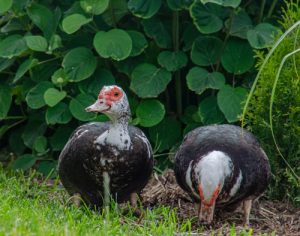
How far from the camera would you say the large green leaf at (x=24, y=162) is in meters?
6.44

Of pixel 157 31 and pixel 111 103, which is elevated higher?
pixel 157 31

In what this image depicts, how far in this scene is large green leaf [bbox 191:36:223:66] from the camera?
239 inches

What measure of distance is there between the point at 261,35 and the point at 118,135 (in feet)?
5.35

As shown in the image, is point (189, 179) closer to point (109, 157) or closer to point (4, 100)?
point (109, 157)

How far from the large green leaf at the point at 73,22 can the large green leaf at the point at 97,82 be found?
1.59 ft

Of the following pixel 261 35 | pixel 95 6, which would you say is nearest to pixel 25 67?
pixel 95 6

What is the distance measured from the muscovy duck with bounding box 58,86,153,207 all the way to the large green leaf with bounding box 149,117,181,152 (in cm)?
116

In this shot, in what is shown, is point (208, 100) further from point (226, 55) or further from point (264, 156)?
point (264, 156)

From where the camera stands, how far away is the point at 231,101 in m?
5.85

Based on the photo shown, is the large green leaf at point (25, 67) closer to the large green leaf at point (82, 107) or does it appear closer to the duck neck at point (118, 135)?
the large green leaf at point (82, 107)

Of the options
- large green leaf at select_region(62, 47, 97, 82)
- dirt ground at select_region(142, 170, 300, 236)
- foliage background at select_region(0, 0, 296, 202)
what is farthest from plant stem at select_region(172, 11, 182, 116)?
dirt ground at select_region(142, 170, 300, 236)

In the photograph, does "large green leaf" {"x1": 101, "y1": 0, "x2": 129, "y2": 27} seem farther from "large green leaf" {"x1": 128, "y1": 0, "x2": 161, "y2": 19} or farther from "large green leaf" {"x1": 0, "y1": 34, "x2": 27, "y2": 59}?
"large green leaf" {"x1": 0, "y1": 34, "x2": 27, "y2": 59}

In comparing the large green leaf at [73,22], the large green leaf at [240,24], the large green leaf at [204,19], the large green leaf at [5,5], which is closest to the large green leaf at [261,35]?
the large green leaf at [240,24]

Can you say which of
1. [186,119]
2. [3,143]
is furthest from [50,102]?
[3,143]
